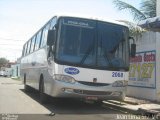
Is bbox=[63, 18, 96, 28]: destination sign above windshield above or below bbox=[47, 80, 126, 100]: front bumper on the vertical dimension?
above

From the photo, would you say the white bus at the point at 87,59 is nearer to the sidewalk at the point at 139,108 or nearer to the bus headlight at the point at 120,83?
the bus headlight at the point at 120,83

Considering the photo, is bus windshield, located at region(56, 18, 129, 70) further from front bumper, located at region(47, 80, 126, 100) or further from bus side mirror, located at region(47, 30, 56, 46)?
front bumper, located at region(47, 80, 126, 100)

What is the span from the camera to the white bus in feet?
40.7

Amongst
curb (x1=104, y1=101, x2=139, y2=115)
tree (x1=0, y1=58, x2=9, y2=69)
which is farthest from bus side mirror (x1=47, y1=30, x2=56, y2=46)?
tree (x1=0, y1=58, x2=9, y2=69)

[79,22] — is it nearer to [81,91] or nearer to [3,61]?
[81,91]

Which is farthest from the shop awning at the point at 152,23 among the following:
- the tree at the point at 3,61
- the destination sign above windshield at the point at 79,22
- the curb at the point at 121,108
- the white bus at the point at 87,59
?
the tree at the point at 3,61

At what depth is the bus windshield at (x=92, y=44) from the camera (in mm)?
12484

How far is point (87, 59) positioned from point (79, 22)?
4.44 ft

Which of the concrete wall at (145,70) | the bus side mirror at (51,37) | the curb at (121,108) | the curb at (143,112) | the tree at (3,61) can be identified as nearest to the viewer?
the curb at (143,112)

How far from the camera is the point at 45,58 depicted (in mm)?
14555

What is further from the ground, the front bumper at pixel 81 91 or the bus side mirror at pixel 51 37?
the bus side mirror at pixel 51 37

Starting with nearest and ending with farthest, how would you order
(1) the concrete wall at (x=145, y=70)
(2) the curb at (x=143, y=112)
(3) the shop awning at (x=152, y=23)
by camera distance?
(2) the curb at (x=143, y=112), (3) the shop awning at (x=152, y=23), (1) the concrete wall at (x=145, y=70)

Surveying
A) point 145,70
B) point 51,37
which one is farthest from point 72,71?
point 145,70

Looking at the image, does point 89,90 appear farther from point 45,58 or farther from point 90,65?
point 45,58
